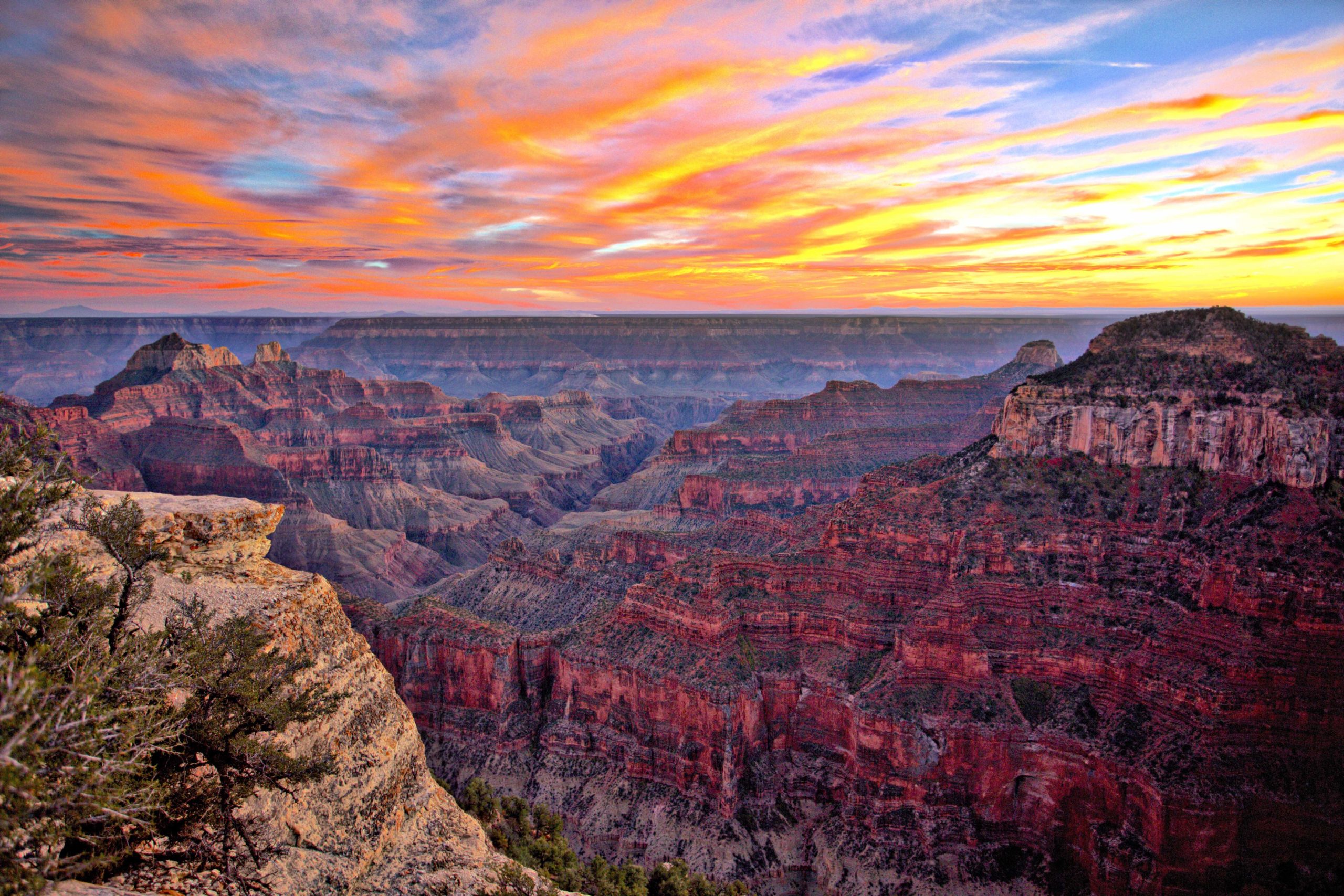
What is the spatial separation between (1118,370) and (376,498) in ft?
350

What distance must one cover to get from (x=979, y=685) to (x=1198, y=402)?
2148cm

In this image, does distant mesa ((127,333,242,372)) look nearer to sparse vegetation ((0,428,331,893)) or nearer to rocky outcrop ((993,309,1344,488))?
sparse vegetation ((0,428,331,893))

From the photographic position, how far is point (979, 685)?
1517 inches

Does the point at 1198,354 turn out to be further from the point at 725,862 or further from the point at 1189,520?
the point at 725,862

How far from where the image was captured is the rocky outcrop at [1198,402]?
3800cm

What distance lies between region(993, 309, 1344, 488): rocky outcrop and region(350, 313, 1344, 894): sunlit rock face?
339 mm

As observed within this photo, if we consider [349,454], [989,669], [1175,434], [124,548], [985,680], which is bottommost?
[985,680]

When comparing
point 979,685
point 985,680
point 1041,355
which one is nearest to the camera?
point 979,685

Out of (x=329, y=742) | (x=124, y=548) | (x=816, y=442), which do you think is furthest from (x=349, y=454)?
(x=124, y=548)

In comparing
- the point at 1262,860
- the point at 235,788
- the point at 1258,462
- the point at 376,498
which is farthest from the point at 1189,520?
the point at 376,498

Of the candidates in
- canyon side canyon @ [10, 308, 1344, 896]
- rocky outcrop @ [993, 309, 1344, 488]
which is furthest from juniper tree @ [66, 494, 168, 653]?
rocky outcrop @ [993, 309, 1344, 488]

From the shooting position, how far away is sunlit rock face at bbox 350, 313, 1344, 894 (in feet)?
105

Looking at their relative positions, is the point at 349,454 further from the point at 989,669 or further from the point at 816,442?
the point at 989,669

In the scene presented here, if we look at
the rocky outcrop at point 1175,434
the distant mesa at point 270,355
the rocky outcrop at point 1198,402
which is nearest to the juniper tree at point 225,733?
the rocky outcrop at point 1175,434
